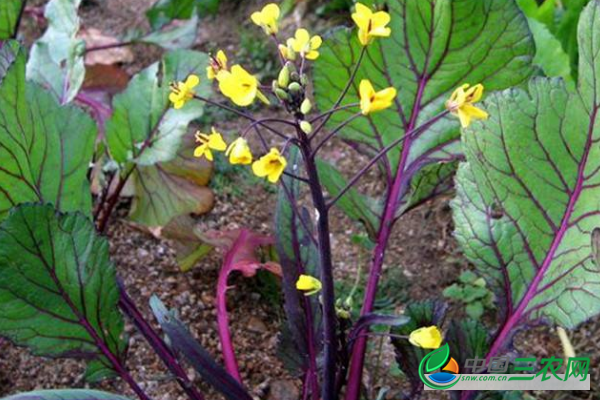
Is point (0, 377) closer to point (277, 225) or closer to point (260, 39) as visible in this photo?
point (277, 225)

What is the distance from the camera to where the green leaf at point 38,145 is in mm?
1024

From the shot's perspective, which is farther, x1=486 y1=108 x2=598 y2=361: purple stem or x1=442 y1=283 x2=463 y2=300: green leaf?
x1=442 y1=283 x2=463 y2=300: green leaf

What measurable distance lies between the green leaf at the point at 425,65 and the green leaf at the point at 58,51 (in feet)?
1.61

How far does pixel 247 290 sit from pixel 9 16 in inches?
26.0

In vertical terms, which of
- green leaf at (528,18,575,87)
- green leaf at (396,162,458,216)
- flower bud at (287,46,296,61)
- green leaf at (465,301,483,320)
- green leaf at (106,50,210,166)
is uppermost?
flower bud at (287,46,296,61)

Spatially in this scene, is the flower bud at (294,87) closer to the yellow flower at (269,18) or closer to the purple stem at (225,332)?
the yellow flower at (269,18)

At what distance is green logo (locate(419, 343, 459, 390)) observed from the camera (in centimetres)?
106

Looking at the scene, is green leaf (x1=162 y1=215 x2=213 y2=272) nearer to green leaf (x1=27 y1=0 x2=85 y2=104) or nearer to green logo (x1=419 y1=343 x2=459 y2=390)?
green leaf (x1=27 y1=0 x2=85 y2=104)

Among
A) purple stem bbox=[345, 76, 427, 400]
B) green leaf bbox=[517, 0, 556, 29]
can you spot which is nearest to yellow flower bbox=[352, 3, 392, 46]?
purple stem bbox=[345, 76, 427, 400]

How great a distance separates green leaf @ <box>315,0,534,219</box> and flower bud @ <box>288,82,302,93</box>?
0.40 metres

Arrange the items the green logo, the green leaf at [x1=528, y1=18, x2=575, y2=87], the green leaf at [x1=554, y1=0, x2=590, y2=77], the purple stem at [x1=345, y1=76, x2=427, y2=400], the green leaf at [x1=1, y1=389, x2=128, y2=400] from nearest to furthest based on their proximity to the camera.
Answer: the green leaf at [x1=1, y1=389, x2=128, y2=400] < the green logo < the purple stem at [x1=345, y1=76, x2=427, y2=400] < the green leaf at [x1=528, y1=18, x2=575, y2=87] < the green leaf at [x1=554, y1=0, x2=590, y2=77]

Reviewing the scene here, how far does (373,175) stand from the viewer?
5.95 feet

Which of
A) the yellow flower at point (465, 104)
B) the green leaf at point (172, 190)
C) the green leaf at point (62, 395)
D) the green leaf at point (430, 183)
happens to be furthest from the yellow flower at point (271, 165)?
the green leaf at point (172, 190)

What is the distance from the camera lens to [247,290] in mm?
1517
